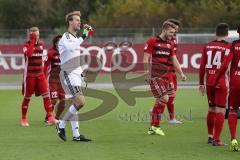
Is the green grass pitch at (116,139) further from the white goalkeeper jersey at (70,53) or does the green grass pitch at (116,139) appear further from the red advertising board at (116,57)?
the red advertising board at (116,57)

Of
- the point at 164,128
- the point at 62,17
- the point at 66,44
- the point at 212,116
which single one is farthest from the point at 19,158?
the point at 62,17

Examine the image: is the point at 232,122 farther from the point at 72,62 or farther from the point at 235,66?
the point at 72,62

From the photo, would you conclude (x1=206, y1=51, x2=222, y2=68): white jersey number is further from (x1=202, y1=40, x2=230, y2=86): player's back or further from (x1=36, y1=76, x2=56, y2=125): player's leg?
(x1=36, y1=76, x2=56, y2=125): player's leg

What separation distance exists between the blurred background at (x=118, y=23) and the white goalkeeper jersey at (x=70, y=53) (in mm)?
11696

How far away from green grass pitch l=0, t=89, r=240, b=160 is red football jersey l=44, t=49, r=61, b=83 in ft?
3.57

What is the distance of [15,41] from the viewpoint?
123 ft

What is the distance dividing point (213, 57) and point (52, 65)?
505 cm

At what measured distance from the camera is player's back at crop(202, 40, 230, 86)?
12070 mm

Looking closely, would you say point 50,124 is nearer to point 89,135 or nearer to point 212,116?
point 89,135

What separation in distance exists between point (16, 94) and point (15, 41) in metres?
12.5

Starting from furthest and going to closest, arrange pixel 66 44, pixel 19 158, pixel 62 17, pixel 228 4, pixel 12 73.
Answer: pixel 62 17 < pixel 228 4 < pixel 12 73 < pixel 66 44 < pixel 19 158

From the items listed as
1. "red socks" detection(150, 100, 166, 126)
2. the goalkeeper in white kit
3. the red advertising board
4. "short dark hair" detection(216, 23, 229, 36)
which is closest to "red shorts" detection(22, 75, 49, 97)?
"red socks" detection(150, 100, 166, 126)

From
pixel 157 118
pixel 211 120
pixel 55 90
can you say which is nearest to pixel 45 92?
pixel 55 90

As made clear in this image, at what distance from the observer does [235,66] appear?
1127 centimetres
